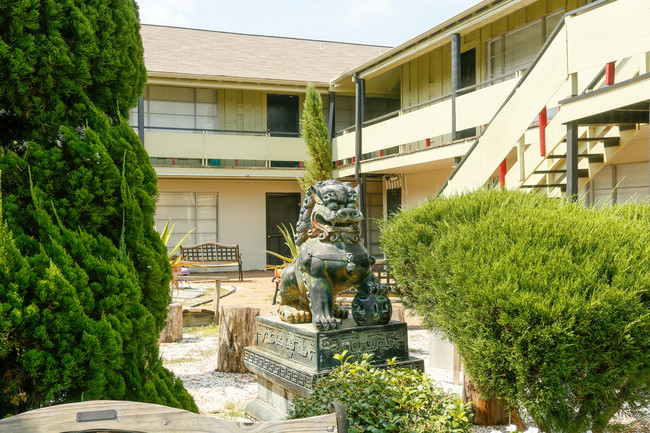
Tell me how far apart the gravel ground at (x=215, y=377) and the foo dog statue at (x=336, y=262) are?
725 millimetres

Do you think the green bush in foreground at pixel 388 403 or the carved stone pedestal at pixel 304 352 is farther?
the carved stone pedestal at pixel 304 352

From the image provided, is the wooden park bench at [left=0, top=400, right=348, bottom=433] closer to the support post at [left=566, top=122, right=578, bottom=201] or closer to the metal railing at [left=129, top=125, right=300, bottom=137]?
the support post at [left=566, top=122, right=578, bottom=201]

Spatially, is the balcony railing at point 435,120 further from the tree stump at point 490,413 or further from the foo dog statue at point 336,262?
the foo dog statue at point 336,262

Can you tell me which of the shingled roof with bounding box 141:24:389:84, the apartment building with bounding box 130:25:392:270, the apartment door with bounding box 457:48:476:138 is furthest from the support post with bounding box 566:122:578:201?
the shingled roof with bounding box 141:24:389:84

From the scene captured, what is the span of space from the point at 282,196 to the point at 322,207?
52.2 feet

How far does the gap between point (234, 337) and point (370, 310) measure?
3479mm

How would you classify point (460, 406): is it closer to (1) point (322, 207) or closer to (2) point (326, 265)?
(2) point (326, 265)

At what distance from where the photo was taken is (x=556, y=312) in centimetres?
326

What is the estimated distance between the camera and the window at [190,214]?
60.5 feet

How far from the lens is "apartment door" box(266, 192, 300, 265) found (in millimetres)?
19500

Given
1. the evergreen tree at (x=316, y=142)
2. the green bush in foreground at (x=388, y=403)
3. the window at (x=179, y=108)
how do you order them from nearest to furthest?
the green bush in foreground at (x=388, y=403)
the evergreen tree at (x=316, y=142)
the window at (x=179, y=108)

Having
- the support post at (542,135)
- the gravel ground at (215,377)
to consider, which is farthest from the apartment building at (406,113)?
the gravel ground at (215,377)

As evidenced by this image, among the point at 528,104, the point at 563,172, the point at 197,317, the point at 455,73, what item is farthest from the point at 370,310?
the point at 455,73

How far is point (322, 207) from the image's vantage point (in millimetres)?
3859
